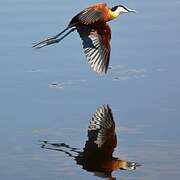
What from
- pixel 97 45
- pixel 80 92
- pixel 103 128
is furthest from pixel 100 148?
pixel 97 45

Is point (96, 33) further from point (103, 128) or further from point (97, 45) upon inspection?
point (103, 128)

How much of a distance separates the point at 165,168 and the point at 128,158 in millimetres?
298

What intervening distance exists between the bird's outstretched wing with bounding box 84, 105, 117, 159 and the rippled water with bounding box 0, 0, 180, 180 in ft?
0.16

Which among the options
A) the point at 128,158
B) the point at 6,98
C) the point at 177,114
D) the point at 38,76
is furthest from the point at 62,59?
the point at 128,158

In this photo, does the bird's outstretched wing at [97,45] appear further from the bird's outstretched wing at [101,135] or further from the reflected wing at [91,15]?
the bird's outstretched wing at [101,135]

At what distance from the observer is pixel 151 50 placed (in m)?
7.61

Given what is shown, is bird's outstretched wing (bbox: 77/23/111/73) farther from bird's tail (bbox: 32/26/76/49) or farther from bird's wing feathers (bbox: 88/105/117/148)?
bird's wing feathers (bbox: 88/105/117/148)

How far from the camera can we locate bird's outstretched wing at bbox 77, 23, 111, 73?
6699mm

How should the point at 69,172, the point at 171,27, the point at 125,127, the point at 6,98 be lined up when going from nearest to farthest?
the point at 69,172
the point at 125,127
the point at 6,98
the point at 171,27

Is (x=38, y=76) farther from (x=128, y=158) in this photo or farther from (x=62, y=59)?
(x=128, y=158)

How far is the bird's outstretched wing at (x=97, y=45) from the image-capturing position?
670 cm

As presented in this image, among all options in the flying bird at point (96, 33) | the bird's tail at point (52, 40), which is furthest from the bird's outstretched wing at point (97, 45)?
the bird's tail at point (52, 40)

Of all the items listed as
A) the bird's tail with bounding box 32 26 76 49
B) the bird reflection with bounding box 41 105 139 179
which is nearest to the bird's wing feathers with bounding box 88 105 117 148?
the bird reflection with bounding box 41 105 139 179

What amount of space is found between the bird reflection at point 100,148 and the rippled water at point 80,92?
0.17ft
